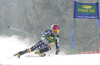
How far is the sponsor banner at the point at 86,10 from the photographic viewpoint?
897cm

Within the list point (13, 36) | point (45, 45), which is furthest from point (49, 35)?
point (13, 36)

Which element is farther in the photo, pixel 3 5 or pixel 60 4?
pixel 3 5

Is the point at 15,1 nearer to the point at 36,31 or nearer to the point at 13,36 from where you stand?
the point at 13,36

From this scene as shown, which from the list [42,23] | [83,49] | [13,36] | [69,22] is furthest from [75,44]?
[13,36]

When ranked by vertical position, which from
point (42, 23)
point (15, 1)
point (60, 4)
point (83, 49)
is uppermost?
point (15, 1)

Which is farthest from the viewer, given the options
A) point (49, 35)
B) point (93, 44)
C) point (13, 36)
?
point (13, 36)

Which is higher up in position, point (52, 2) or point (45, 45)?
point (52, 2)

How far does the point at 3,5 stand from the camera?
41.0m

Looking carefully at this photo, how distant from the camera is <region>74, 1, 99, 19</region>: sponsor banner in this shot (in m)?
8.97

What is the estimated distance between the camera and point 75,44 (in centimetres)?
2800

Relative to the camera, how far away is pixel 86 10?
906 centimetres

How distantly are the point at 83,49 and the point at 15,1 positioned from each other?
2214 centimetres

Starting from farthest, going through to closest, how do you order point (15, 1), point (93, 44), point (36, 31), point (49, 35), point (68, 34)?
point (15, 1)
point (36, 31)
point (68, 34)
point (93, 44)
point (49, 35)

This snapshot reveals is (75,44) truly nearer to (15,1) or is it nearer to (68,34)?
(68,34)
